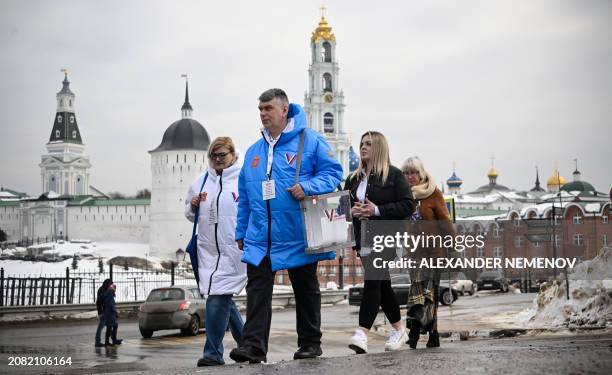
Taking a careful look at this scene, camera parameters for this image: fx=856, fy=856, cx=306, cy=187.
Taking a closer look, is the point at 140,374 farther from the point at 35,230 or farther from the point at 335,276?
the point at 35,230

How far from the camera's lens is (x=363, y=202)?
6.58 m

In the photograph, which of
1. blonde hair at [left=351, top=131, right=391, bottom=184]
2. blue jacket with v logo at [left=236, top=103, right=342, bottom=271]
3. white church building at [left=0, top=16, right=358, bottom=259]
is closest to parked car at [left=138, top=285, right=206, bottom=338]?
blonde hair at [left=351, top=131, right=391, bottom=184]

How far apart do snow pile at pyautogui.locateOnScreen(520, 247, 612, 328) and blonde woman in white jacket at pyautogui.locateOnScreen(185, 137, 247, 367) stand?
468cm

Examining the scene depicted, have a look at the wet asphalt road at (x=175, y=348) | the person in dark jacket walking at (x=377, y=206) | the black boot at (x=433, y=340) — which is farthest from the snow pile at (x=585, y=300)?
the person in dark jacket walking at (x=377, y=206)

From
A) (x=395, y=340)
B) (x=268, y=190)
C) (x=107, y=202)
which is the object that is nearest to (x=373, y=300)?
(x=395, y=340)

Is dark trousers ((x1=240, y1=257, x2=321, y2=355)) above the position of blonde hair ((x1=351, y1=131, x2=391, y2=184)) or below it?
below

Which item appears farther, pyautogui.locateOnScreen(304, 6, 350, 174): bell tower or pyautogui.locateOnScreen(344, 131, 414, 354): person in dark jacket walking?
pyautogui.locateOnScreen(304, 6, 350, 174): bell tower

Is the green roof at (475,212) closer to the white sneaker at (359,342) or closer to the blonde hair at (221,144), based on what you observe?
the blonde hair at (221,144)

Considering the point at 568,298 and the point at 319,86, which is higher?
the point at 319,86

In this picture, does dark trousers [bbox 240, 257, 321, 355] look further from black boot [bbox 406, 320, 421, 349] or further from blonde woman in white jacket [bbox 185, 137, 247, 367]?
black boot [bbox 406, 320, 421, 349]

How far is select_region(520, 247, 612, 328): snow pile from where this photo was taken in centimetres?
983

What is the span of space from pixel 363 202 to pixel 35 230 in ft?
383

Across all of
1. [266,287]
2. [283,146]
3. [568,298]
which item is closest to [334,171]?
[283,146]

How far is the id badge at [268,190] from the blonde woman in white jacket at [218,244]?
1.10 meters
